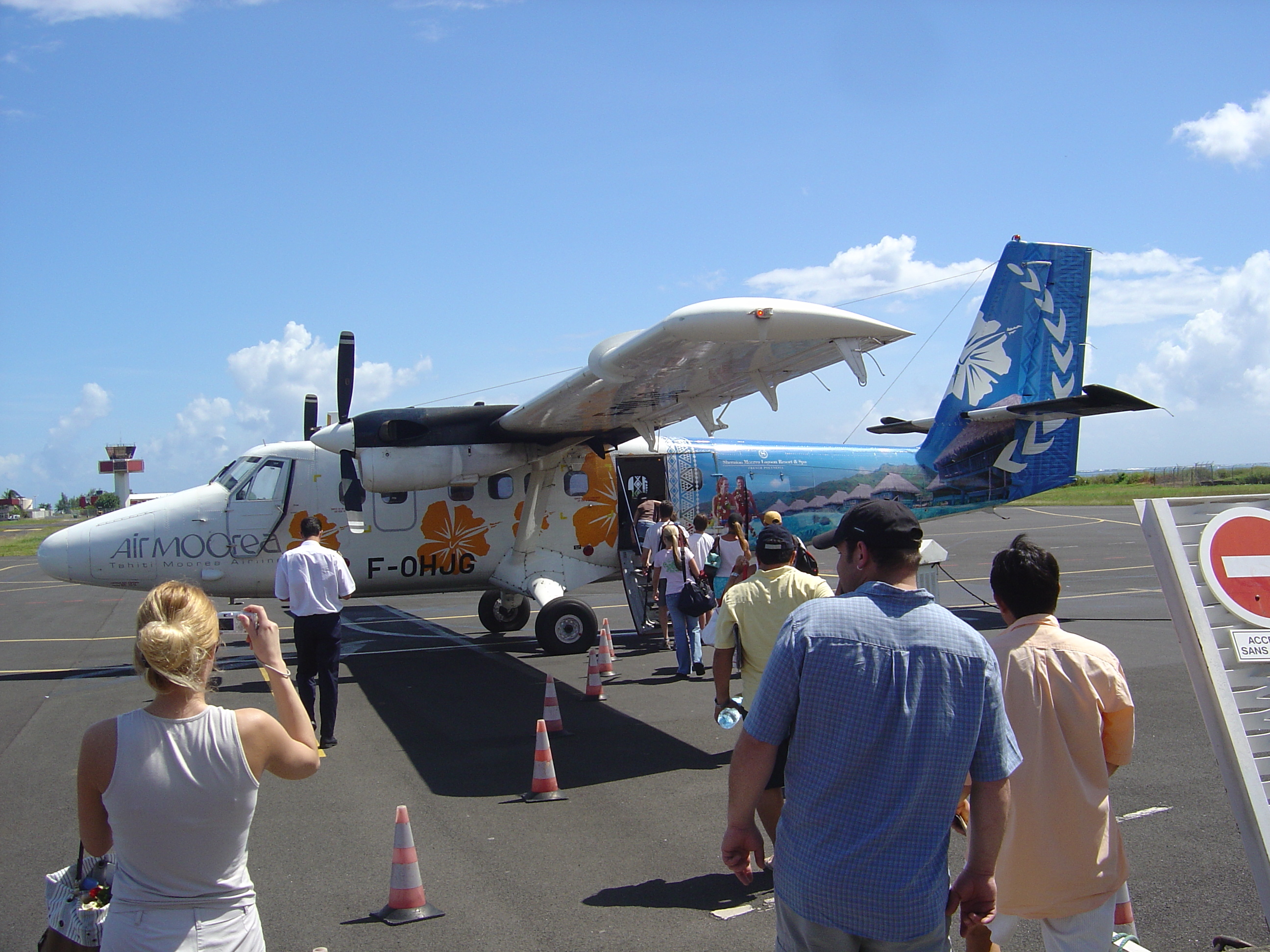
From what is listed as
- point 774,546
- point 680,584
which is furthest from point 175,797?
point 680,584

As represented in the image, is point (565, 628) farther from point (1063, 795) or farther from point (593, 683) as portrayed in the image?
point (1063, 795)

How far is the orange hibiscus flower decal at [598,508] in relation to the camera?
502 inches

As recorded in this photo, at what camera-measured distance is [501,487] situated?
12.4 meters

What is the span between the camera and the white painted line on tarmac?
17.4 feet

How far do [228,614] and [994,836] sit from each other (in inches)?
102

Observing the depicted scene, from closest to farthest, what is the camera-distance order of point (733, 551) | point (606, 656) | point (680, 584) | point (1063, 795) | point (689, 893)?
1. point (1063, 795)
2. point (689, 893)
3. point (733, 551)
4. point (680, 584)
5. point (606, 656)

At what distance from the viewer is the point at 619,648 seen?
39.7 ft

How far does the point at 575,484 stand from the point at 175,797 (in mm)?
10518

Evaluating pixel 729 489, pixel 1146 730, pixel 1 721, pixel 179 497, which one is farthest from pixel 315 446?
pixel 1146 730

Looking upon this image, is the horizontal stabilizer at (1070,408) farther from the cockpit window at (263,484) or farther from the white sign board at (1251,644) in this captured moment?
the cockpit window at (263,484)

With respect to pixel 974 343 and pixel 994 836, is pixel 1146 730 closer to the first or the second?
pixel 994 836

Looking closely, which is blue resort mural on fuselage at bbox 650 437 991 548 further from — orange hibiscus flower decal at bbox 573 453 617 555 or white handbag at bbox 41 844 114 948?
white handbag at bbox 41 844 114 948

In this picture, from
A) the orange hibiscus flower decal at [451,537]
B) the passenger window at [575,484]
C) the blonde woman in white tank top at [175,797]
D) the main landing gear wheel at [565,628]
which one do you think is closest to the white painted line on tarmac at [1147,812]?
the blonde woman in white tank top at [175,797]

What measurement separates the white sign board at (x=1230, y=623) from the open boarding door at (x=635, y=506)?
887cm
